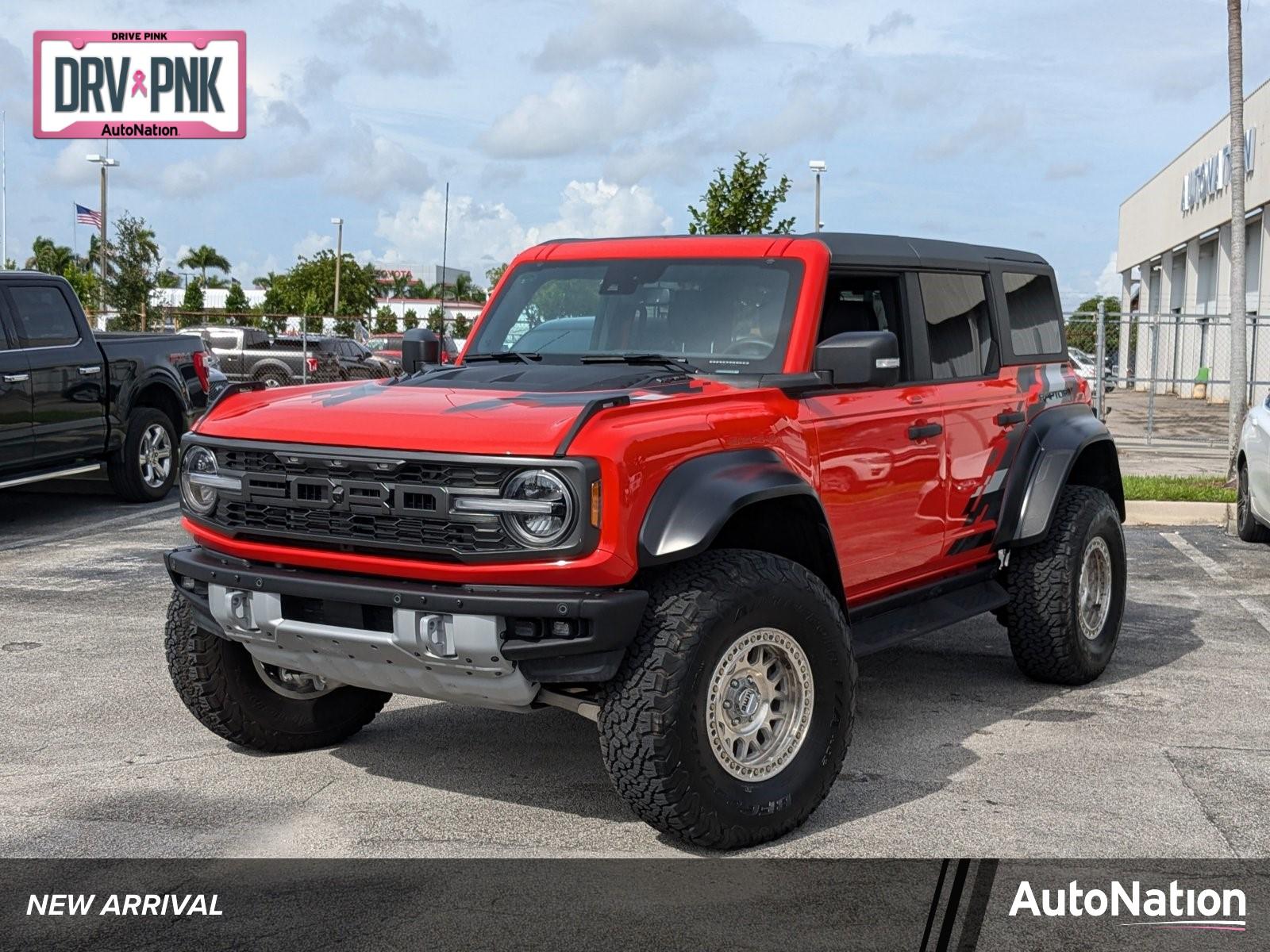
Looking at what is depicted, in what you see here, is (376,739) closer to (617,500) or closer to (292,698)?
(292,698)

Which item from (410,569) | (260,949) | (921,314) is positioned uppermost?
(921,314)

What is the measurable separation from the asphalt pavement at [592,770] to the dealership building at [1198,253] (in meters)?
15.6

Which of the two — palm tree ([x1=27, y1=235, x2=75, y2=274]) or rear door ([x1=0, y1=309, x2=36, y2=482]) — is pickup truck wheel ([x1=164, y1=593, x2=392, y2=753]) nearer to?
rear door ([x1=0, y1=309, x2=36, y2=482])

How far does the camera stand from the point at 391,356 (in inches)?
1597

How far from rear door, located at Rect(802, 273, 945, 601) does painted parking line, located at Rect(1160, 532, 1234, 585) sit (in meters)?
4.55

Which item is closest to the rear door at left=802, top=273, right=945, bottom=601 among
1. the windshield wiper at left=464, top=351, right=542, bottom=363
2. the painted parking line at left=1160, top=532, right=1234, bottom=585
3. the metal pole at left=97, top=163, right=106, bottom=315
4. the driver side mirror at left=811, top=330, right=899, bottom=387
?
the driver side mirror at left=811, top=330, right=899, bottom=387

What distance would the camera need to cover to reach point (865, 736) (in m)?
5.88

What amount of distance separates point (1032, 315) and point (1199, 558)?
438 centimetres

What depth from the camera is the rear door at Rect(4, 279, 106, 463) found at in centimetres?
1148

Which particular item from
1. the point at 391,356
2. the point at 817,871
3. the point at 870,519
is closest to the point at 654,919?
the point at 817,871

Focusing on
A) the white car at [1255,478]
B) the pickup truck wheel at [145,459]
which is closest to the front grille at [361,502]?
the white car at [1255,478]

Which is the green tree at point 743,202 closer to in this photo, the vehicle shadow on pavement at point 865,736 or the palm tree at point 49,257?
the vehicle shadow on pavement at point 865,736

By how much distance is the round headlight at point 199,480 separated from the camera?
494cm

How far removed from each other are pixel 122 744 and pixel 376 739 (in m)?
0.97
